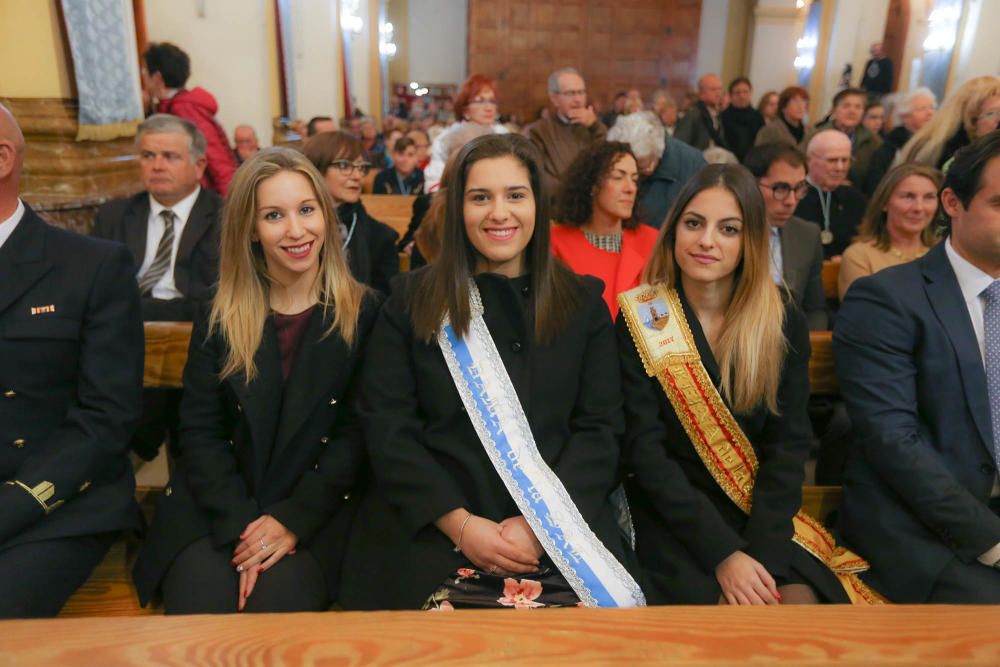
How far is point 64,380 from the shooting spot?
1.99 m

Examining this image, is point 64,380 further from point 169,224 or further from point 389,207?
point 389,207

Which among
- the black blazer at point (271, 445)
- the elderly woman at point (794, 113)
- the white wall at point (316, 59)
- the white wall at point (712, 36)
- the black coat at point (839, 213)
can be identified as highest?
the white wall at point (712, 36)

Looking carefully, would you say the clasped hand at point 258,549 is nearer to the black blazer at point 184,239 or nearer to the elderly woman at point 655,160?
the black blazer at point 184,239

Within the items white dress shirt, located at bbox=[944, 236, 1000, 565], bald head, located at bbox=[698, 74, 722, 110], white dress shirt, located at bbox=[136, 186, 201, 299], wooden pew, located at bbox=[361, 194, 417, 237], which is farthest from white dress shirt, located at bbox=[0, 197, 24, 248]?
bald head, located at bbox=[698, 74, 722, 110]

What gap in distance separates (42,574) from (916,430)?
7.54 ft

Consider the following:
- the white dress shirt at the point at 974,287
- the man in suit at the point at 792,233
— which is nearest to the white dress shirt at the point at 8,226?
the white dress shirt at the point at 974,287

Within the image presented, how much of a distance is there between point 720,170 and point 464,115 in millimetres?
3514

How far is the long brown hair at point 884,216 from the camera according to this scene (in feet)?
11.1

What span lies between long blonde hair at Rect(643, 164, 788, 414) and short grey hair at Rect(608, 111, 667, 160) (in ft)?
7.25

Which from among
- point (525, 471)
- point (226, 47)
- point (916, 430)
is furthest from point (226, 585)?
point (226, 47)

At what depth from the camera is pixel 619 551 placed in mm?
1909

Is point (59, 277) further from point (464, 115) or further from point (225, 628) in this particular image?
point (464, 115)

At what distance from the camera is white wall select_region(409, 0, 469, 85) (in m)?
18.5

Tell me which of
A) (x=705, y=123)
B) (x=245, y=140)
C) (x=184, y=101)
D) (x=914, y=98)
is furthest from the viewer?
(x=705, y=123)
